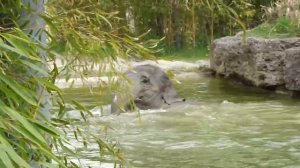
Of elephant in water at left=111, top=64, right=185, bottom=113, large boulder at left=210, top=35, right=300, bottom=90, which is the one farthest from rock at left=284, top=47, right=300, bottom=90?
elephant in water at left=111, top=64, right=185, bottom=113

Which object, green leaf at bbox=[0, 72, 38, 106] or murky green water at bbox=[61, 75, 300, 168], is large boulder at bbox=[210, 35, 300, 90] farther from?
green leaf at bbox=[0, 72, 38, 106]

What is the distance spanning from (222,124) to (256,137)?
0.87m

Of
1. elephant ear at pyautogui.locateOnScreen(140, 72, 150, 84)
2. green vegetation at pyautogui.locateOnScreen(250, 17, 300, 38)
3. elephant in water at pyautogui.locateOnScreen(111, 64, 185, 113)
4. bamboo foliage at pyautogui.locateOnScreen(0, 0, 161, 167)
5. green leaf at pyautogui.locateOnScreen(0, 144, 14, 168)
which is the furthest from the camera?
green vegetation at pyautogui.locateOnScreen(250, 17, 300, 38)

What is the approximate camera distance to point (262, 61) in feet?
36.6

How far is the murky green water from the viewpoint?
5926 millimetres

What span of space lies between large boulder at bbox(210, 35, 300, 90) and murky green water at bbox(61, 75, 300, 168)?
444 mm

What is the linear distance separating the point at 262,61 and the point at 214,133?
13.7 feet

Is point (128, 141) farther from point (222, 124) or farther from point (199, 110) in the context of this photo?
point (199, 110)

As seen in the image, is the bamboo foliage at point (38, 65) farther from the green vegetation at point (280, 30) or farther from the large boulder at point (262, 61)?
the green vegetation at point (280, 30)

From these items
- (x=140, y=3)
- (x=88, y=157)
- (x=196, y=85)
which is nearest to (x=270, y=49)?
(x=196, y=85)

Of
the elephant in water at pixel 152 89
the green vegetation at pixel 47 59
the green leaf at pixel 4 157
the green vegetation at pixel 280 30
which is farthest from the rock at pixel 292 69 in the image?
the green leaf at pixel 4 157

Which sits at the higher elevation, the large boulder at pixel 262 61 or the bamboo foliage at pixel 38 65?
the bamboo foliage at pixel 38 65

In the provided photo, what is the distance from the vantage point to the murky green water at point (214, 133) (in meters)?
5.93

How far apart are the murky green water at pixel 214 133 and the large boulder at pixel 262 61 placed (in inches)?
17.5
